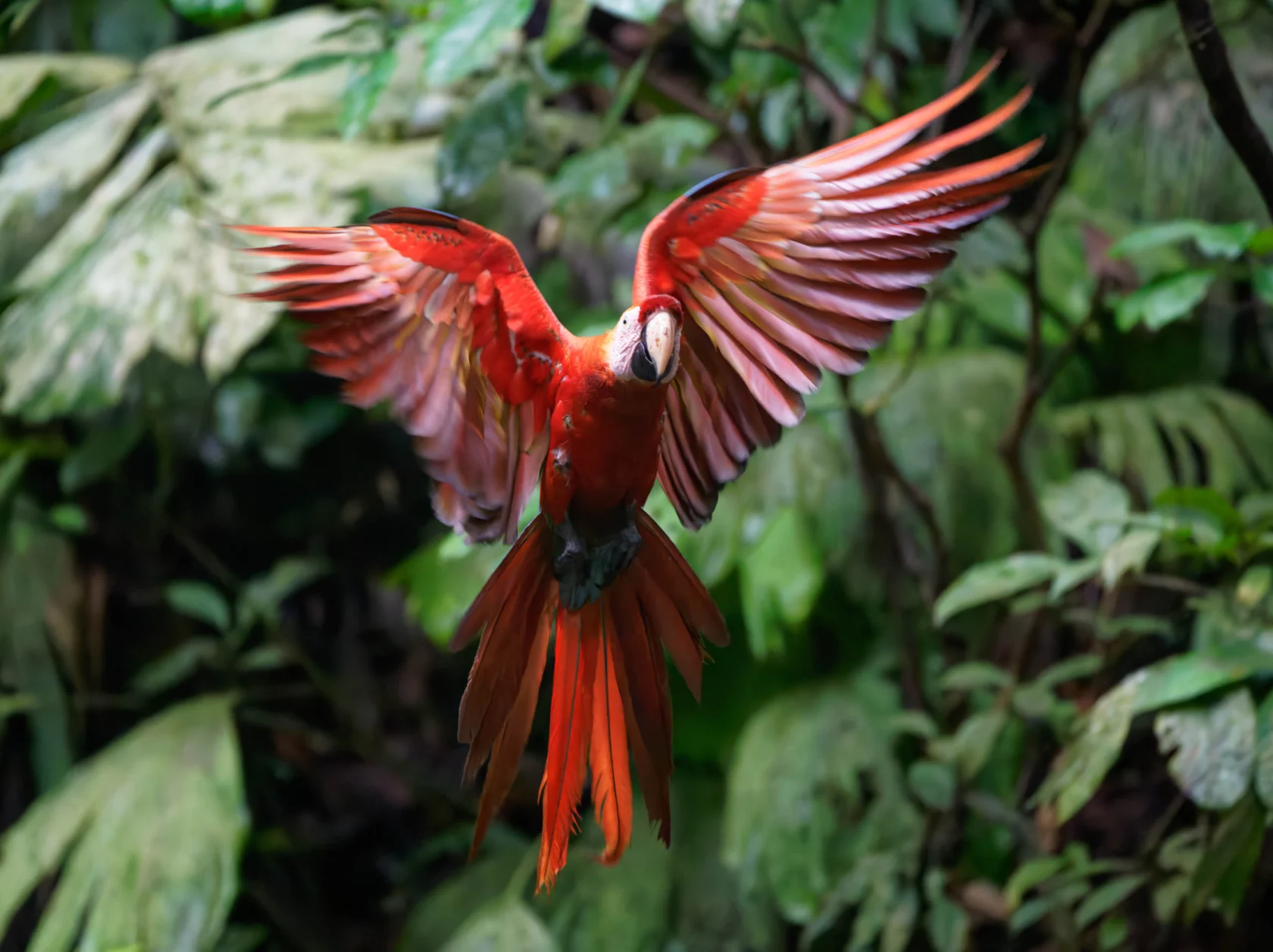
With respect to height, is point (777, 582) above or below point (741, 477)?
below

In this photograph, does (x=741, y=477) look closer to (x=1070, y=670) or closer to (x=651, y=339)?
(x=1070, y=670)

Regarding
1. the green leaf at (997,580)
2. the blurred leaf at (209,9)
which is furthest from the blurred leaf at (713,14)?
the green leaf at (997,580)

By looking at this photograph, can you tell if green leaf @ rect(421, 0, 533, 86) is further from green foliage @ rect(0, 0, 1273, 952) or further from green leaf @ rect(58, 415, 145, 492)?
green leaf @ rect(58, 415, 145, 492)

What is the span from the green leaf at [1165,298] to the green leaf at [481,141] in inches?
20.6

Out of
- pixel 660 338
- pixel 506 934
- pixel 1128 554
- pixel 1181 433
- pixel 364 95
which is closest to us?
pixel 660 338

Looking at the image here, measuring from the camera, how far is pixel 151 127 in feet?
4.13

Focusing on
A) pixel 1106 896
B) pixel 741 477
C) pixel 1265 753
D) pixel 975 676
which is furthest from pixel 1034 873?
pixel 741 477

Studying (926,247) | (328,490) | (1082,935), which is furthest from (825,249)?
(328,490)

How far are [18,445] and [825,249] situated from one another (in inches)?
46.2

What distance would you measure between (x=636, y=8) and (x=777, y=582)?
1.75 ft

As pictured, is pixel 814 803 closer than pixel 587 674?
No

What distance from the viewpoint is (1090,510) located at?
820 millimetres

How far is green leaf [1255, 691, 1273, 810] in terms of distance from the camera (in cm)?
64

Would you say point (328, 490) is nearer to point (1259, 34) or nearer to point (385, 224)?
point (385, 224)
